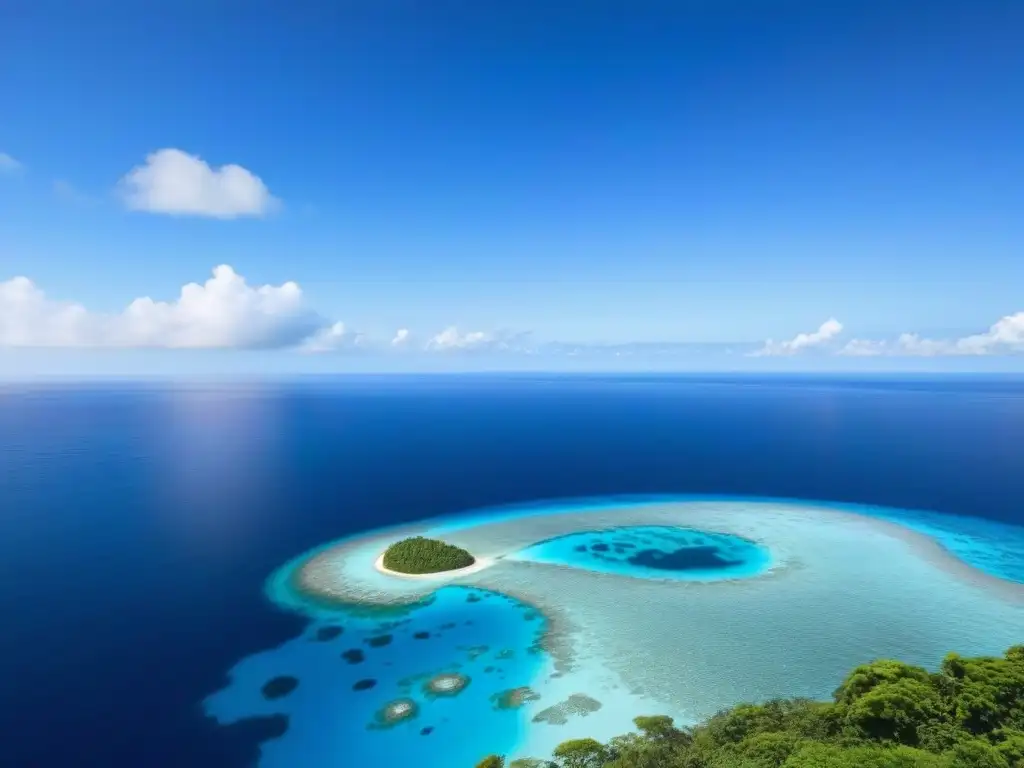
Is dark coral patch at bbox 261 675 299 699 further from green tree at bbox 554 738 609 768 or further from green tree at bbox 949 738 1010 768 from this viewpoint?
green tree at bbox 949 738 1010 768

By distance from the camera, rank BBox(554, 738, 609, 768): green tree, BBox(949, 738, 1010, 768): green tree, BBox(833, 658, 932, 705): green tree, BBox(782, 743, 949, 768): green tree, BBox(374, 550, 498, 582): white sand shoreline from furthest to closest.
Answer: BBox(374, 550, 498, 582): white sand shoreline < BBox(833, 658, 932, 705): green tree < BBox(554, 738, 609, 768): green tree < BBox(949, 738, 1010, 768): green tree < BBox(782, 743, 949, 768): green tree

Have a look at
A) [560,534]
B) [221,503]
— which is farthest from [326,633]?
[221,503]

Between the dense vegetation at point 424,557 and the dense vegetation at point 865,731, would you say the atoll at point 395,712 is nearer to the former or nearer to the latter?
the dense vegetation at point 865,731

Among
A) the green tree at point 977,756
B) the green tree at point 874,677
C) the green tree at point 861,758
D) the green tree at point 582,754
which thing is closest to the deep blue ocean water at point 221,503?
the green tree at point 582,754

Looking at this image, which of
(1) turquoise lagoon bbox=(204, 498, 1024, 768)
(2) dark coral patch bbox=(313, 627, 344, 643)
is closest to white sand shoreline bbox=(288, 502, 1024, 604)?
(1) turquoise lagoon bbox=(204, 498, 1024, 768)

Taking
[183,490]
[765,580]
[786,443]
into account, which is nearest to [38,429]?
[183,490]

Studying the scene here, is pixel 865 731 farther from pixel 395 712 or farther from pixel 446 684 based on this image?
pixel 395 712
